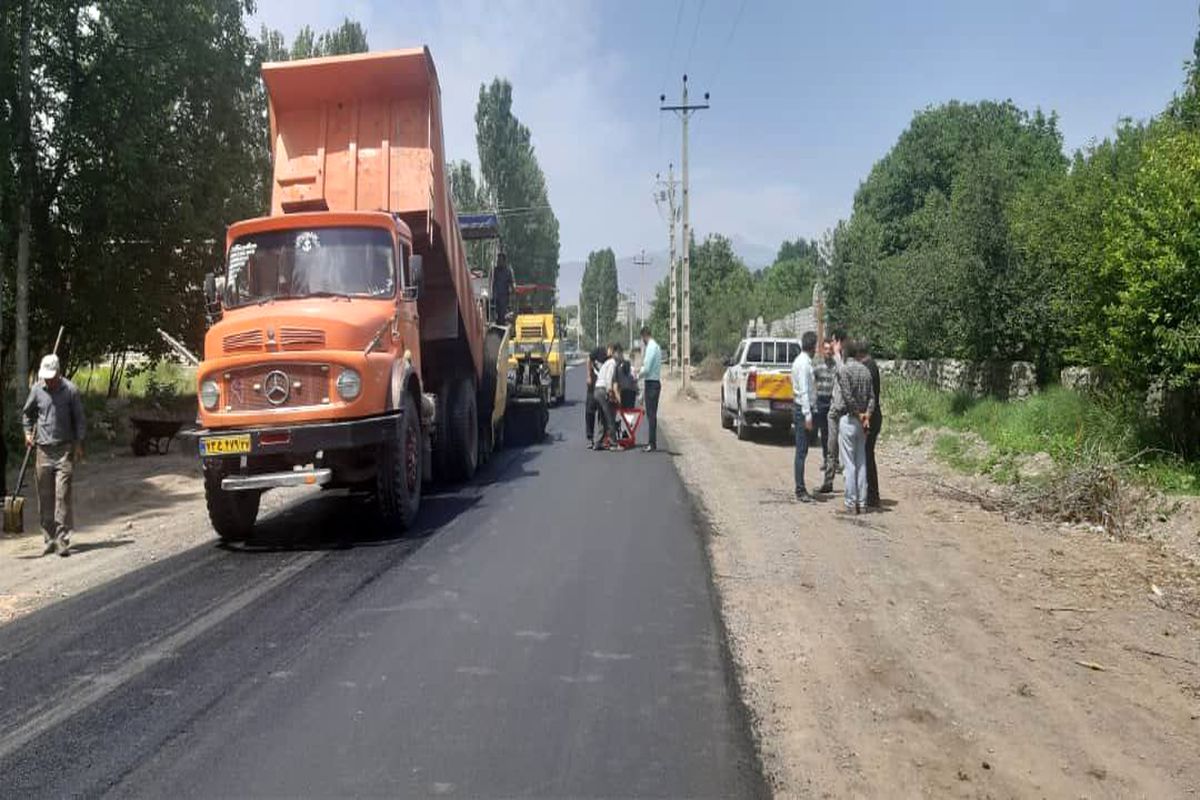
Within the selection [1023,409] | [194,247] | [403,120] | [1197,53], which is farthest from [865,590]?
[1197,53]

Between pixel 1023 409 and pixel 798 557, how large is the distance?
7.76 metres

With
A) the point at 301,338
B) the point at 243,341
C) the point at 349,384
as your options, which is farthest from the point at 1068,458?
the point at 243,341

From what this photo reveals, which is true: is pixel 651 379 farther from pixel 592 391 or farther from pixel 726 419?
pixel 726 419

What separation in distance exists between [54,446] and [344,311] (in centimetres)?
314

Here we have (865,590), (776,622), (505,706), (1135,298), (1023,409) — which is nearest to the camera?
(505,706)

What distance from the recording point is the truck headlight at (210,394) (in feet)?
27.3

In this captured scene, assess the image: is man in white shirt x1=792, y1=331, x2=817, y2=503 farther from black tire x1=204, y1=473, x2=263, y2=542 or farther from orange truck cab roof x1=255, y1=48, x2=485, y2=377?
black tire x1=204, y1=473, x2=263, y2=542

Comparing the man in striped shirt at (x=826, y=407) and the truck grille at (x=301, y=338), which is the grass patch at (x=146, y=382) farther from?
the man in striped shirt at (x=826, y=407)

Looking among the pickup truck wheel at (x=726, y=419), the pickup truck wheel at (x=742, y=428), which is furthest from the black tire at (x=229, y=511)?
the pickup truck wheel at (x=726, y=419)

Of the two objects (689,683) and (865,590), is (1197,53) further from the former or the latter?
(689,683)

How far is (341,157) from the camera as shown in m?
10.7

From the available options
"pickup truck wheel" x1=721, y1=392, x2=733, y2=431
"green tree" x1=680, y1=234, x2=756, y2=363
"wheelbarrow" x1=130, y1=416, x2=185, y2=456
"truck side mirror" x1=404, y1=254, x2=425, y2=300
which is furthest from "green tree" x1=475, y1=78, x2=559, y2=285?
Answer: "truck side mirror" x1=404, y1=254, x2=425, y2=300

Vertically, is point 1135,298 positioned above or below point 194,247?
below

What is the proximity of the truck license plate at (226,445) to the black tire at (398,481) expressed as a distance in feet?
3.94
